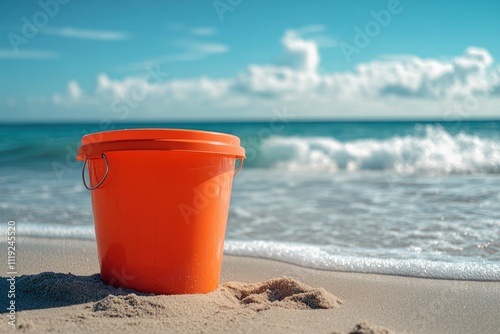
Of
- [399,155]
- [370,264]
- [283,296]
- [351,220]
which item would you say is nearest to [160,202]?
[283,296]

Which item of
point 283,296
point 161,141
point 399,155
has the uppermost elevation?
point 161,141

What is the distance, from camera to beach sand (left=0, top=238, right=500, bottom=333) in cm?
197

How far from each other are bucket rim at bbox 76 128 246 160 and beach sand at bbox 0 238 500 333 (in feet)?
2.10

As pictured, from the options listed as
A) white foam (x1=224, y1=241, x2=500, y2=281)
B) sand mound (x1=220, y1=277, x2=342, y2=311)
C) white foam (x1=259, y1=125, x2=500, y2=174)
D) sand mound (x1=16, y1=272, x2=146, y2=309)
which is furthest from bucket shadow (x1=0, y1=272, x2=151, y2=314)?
white foam (x1=259, y1=125, x2=500, y2=174)

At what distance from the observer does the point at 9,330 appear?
6.21ft

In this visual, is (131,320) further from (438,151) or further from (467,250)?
(438,151)

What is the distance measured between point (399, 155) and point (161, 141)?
Answer: 11012 millimetres

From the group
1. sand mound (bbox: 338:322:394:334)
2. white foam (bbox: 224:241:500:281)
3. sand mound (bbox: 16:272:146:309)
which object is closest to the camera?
sand mound (bbox: 338:322:394:334)

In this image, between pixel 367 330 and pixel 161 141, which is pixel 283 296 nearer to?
pixel 367 330

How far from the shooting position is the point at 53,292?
2.26 metres

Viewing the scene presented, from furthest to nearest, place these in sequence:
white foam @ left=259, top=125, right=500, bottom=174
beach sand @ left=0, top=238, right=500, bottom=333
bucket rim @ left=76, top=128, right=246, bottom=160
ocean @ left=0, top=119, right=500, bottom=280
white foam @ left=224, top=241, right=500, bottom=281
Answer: white foam @ left=259, top=125, right=500, bottom=174
ocean @ left=0, top=119, right=500, bottom=280
white foam @ left=224, top=241, right=500, bottom=281
bucket rim @ left=76, top=128, right=246, bottom=160
beach sand @ left=0, top=238, right=500, bottom=333

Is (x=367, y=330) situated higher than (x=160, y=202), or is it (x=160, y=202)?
(x=160, y=202)

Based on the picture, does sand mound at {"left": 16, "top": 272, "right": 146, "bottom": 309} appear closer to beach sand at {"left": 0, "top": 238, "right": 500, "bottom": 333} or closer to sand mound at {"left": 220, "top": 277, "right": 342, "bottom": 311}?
beach sand at {"left": 0, "top": 238, "right": 500, "bottom": 333}

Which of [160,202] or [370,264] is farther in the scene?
[370,264]
